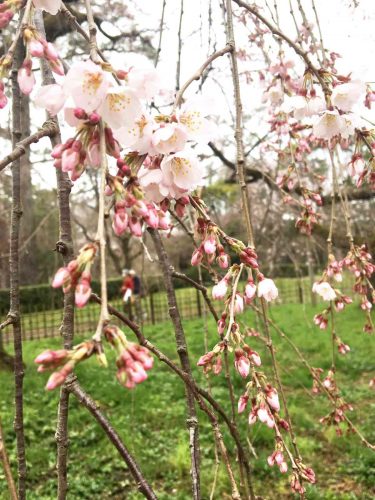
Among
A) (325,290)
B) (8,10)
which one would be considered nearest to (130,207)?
(8,10)

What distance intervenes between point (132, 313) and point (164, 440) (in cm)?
669

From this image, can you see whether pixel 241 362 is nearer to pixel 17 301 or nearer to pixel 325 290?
pixel 17 301

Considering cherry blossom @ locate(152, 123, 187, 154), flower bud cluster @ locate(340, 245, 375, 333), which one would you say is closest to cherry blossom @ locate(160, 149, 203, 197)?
cherry blossom @ locate(152, 123, 187, 154)

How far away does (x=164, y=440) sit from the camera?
443 centimetres

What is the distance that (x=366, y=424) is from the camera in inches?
→ 179

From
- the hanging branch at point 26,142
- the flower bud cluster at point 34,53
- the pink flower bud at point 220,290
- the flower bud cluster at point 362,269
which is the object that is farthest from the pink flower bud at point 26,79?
the flower bud cluster at point 362,269

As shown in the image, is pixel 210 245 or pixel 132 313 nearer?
pixel 210 245

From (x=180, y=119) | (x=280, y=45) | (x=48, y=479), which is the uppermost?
(x=280, y=45)

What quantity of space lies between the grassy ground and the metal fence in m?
3.27

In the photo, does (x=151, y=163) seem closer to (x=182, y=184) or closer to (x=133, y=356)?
(x=182, y=184)

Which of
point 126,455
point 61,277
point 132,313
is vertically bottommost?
point 132,313

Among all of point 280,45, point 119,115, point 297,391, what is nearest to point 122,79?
point 119,115

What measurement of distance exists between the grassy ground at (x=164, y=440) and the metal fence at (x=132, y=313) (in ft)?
10.7

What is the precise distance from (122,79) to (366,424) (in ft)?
14.8
